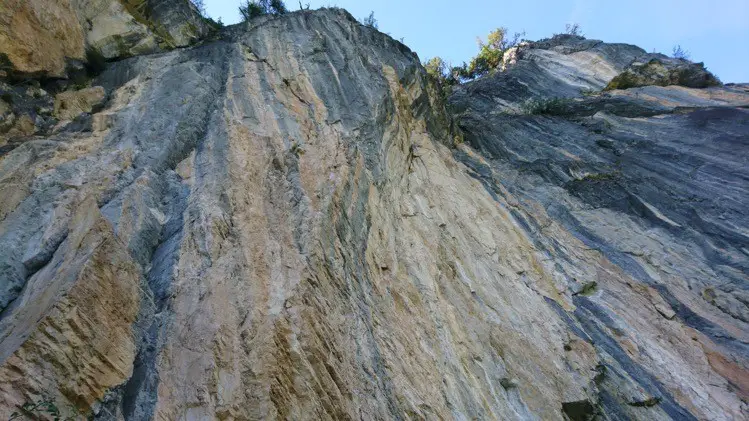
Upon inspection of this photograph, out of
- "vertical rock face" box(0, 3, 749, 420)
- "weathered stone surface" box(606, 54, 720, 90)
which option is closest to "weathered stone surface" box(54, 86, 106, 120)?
"vertical rock face" box(0, 3, 749, 420)

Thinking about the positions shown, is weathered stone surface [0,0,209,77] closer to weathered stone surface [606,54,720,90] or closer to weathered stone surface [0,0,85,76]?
weathered stone surface [0,0,85,76]

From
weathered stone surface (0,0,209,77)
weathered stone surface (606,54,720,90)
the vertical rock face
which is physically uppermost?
weathered stone surface (606,54,720,90)

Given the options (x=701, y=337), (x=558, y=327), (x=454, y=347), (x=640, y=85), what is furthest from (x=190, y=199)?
(x=640, y=85)

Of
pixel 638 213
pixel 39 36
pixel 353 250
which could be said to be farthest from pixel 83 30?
pixel 638 213

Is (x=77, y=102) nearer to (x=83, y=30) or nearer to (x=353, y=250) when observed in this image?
(x=83, y=30)

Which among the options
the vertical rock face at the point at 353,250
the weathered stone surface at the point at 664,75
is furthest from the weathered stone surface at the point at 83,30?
the weathered stone surface at the point at 664,75

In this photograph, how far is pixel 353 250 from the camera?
9.36 metres

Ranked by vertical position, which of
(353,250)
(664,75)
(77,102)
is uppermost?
(664,75)

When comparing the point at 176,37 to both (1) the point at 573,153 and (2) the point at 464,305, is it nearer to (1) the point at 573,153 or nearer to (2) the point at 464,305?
(2) the point at 464,305

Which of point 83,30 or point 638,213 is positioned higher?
point 83,30

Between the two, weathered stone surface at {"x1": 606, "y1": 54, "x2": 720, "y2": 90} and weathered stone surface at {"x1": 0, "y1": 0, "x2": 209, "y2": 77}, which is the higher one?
weathered stone surface at {"x1": 606, "y1": 54, "x2": 720, "y2": 90}

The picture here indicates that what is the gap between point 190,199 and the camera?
8633 millimetres

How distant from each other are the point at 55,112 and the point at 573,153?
16064mm

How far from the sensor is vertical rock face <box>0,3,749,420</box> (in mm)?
6258
